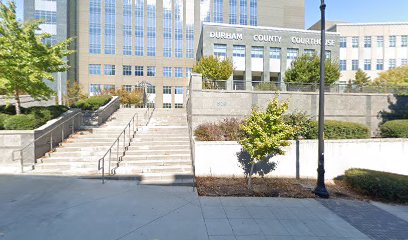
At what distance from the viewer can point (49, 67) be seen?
457 inches

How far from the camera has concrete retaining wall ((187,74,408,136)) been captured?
13.3 metres

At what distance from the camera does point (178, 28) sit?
169ft

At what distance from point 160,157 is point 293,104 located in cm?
945

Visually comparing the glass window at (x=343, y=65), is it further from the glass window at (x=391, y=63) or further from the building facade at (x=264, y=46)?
the building facade at (x=264, y=46)

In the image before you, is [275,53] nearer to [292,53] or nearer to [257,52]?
[292,53]

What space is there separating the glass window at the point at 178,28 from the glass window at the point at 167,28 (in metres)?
1.15

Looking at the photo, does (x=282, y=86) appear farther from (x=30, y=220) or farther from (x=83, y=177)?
(x=30, y=220)

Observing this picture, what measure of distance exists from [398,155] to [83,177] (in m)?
14.2

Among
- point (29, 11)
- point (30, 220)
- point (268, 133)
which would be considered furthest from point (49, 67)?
point (29, 11)

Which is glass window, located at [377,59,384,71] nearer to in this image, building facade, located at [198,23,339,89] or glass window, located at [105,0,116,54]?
building facade, located at [198,23,339,89]

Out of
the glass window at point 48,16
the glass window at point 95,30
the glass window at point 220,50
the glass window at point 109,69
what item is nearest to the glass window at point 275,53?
the glass window at point 220,50

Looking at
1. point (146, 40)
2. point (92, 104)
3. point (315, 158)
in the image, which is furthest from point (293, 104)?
point (146, 40)

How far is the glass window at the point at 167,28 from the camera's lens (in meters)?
51.2

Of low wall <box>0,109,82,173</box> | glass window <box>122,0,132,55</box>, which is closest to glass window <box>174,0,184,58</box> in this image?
glass window <box>122,0,132,55</box>
